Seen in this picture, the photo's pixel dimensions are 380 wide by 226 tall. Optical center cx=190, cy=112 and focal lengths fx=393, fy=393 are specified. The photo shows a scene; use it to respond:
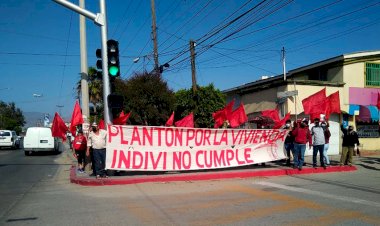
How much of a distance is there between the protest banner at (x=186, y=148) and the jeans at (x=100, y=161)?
0.69 ft

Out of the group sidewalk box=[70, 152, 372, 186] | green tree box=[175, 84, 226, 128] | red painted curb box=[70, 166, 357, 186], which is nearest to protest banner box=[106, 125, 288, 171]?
sidewalk box=[70, 152, 372, 186]

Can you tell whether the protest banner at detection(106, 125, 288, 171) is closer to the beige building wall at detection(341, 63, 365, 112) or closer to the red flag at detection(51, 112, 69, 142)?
the red flag at detection(51, 112, 69, 142)

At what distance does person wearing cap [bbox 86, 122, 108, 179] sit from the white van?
16000mm

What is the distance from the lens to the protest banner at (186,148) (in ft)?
38.7

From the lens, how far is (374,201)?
324 inches

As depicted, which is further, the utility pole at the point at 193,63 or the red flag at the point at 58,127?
the utility pole at the point at 193,63

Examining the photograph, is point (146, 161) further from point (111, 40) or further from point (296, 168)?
point (296, 168)

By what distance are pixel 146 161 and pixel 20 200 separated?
3968mm

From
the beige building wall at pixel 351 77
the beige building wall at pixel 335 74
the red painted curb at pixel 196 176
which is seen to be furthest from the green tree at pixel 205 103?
the red painted curb at pixel 196 176

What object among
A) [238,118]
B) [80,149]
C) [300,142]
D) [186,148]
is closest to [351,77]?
[238,118]

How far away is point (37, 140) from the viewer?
26250 mm

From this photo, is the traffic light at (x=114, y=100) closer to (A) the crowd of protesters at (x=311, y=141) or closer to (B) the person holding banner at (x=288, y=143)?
(A) the crowd of protesters at (x=311, y=141)

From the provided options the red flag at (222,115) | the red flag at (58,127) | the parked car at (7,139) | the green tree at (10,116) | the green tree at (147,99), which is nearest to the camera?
the red flag at (58,127)

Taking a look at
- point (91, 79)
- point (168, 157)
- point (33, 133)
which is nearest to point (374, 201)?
point (168, 157)
